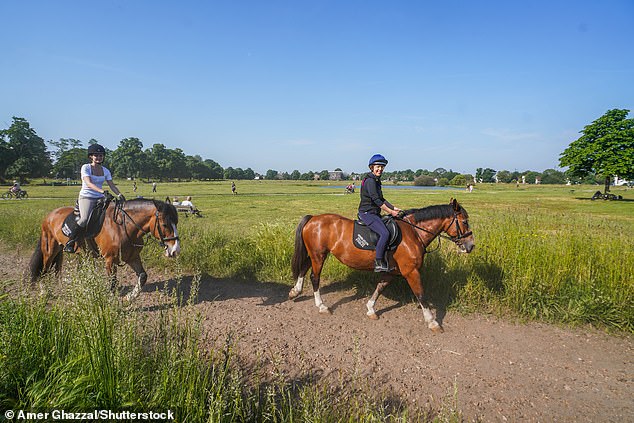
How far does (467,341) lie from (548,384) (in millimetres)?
1101

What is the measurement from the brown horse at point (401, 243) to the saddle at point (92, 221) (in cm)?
401

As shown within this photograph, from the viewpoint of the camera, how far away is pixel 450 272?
6230mm

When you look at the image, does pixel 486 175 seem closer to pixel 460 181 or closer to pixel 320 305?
pixel 460 181

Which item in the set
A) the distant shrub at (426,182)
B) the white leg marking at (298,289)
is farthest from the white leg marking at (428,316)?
the distant shrub at (426,182)

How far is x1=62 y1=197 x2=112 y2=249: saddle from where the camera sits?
5820 millimetres

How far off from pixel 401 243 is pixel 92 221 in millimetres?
6113

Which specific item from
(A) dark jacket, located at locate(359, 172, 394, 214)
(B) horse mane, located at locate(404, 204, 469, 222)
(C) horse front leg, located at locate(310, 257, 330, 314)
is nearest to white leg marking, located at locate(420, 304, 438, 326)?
(B) horse mane, located at locate(404, 204, 469, 222)

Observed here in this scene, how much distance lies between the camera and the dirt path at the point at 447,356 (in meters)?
3.47

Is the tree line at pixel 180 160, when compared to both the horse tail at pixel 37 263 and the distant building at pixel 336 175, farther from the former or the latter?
the horse tail at pixel 37 263

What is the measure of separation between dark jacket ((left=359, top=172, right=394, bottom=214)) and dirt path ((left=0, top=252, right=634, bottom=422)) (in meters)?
2.07

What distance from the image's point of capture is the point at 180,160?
102m

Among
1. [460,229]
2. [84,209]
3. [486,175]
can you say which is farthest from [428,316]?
[486,175]

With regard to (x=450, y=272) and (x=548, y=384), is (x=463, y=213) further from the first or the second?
(x=548, y=384)

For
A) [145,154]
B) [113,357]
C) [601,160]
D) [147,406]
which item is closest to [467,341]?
[147,406]
